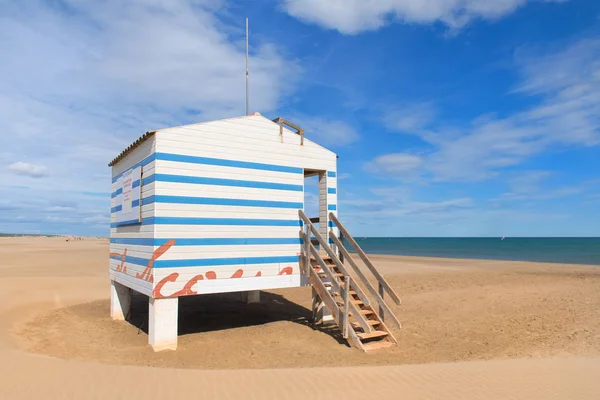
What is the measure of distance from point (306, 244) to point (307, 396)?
527 cm

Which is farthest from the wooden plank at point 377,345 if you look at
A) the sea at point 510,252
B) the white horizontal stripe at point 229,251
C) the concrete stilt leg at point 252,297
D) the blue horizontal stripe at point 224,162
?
the sea at point 510,252

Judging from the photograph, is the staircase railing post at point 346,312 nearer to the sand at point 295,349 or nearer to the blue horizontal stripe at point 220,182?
the sand at point 295,349

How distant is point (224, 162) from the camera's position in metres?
9.79

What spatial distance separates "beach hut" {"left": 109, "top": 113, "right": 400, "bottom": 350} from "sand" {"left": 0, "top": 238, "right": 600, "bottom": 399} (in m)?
1.17

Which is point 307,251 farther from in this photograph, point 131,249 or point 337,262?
point 131,249

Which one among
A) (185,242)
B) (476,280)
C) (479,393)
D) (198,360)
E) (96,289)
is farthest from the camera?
(476,280)

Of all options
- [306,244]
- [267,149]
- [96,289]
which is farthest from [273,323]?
[96,289]

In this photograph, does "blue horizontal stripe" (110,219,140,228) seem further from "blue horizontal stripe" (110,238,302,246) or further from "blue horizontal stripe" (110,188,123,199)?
"blue horizontal stripe" (110,188,123,199)

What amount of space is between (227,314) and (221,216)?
191 inches

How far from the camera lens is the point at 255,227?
10.2m

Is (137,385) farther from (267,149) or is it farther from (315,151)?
(315,151)

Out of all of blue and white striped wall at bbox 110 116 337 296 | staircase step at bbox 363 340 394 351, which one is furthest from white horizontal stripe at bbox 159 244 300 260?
staircase step at bbox 363 340 394 351

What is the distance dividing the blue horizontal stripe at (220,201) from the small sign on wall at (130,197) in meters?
0.50

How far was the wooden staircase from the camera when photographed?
9328 mm
